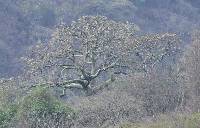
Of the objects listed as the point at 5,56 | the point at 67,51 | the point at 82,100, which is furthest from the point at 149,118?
the point at 5,56

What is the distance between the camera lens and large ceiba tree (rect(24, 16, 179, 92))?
30.8 meters

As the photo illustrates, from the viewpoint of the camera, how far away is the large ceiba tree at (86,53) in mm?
30844

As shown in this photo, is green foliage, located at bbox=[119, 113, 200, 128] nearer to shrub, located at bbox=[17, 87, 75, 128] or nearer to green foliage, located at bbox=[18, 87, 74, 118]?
shrub, located at bbox=[17, 87, 75, 128]

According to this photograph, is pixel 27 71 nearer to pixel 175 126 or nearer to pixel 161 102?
pixel 161 102

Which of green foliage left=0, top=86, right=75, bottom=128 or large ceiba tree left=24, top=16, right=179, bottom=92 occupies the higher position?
green foliage left=0, top=86, right=75, bottom=128

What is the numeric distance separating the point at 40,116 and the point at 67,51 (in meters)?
9.19

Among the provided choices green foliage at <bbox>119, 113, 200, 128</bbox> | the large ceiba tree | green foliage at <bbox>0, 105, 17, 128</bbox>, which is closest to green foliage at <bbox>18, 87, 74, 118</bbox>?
green foliage at <bbox>0, 105, 17, 128</bbox>

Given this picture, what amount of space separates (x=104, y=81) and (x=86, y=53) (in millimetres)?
1944

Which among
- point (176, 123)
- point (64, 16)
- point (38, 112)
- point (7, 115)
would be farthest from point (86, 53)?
point (64, 16)

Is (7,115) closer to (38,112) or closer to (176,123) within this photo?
(38,112)

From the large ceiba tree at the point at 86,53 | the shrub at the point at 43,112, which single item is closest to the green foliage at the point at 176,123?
the shrub at the point at 43,112

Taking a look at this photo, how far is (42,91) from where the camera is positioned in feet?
73.7

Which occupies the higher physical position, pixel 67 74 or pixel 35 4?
pixel 67 74

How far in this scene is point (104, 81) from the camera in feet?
105
